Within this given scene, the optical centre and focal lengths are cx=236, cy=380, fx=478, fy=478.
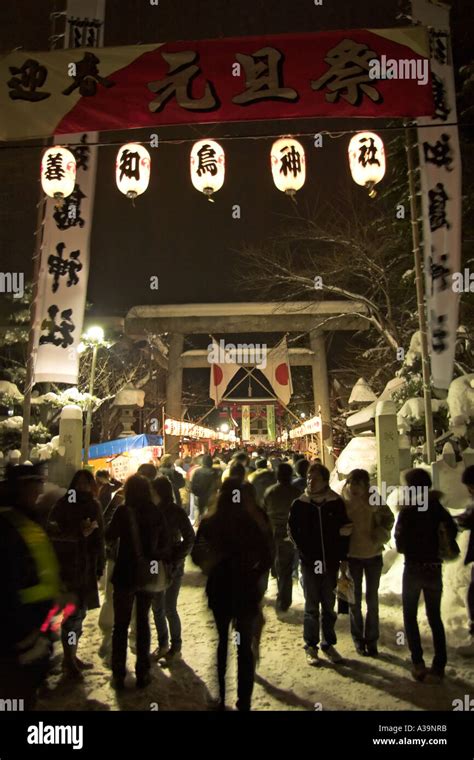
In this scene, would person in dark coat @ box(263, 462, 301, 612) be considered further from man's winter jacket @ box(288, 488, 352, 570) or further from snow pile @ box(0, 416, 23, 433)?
snow pile @ box(0, 416, 23, 433)

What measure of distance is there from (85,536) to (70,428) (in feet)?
21.8

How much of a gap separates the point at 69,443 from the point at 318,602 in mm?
7784

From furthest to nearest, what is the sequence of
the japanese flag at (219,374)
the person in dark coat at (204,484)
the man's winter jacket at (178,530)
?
the japanese flag at (219,374)
the person in dark coat at (204,484)
the man's winter jacket at (178,530)

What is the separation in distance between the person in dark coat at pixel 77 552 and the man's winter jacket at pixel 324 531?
2.20m

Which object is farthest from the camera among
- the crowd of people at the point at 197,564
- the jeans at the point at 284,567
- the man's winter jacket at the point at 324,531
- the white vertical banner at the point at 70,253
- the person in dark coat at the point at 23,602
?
the white vertical banner at the point at 70,253

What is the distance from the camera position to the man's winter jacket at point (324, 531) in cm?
501

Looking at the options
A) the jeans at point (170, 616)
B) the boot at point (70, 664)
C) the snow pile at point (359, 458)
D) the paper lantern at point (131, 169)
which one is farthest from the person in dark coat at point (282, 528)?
the paper lantern at point (131, 169)

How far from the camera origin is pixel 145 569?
4609mm

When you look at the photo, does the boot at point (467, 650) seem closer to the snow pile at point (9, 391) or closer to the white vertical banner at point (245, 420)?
the snow pile at point (9, 391)

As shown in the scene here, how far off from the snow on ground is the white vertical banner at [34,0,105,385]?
4.42 metres

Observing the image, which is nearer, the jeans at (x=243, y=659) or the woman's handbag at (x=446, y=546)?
the jeans at (x=243, y=659)

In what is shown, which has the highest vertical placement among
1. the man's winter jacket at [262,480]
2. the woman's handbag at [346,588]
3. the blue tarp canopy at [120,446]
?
the blue tarp canopy at [120,446]

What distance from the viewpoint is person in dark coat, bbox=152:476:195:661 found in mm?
5199

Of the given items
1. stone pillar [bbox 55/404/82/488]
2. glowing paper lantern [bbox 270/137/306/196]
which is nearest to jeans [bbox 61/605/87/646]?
stone pillar [bbox 55/404/82/488]
